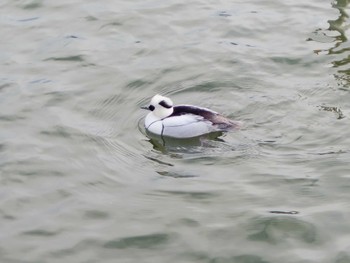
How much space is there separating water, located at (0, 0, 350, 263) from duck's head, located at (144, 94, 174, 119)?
408 mm

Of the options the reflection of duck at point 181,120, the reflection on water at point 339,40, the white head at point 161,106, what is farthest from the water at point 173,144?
the white head at point 161,106

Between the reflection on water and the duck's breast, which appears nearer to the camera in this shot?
the duck's breast

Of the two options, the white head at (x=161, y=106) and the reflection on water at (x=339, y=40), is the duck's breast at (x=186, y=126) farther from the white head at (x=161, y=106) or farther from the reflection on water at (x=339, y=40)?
the reflection on water at (x=339, y=40)

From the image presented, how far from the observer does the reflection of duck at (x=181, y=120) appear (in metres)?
11.3

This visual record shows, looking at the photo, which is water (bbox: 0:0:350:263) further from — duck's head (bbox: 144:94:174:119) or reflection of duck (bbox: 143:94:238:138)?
duck's head (bbox: 144:94:174:119)

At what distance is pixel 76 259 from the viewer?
891 centimetres

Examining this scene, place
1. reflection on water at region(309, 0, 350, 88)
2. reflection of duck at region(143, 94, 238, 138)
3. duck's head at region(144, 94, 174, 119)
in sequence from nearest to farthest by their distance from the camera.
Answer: reflection of duck at region(143, 94, 238, 138), duck's head at region(144, 94, 174, 119), reflection on water at region(309, 0, 350, 88)

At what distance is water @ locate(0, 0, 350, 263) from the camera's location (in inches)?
363

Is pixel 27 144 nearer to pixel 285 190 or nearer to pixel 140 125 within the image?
pixel 140 125

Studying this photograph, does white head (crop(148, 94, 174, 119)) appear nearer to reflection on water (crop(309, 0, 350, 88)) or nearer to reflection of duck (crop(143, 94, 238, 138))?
reflection of duck (crop(143, 94, 238, 138))

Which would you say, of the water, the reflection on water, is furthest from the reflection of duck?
the reflection on water

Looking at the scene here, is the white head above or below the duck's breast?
above

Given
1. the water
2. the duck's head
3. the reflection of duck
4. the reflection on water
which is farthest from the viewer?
the reflection on water

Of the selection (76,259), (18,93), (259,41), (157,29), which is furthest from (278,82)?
(76,259)
